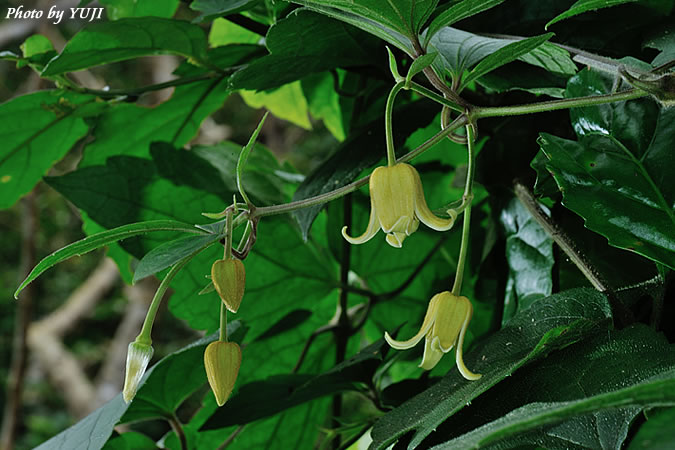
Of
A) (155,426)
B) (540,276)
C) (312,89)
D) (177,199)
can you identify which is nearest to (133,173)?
(177,199)

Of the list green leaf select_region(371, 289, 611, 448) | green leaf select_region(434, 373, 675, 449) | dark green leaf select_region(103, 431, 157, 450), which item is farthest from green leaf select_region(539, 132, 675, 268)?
dark green leaf select_region(103, 431, 157, 450)

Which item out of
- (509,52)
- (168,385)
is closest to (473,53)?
(509,52)

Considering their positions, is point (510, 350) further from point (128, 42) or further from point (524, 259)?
point (128, 42)

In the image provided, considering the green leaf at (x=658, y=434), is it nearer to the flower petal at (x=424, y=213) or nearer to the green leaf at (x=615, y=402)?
the green leaf at (x=615, y=402)

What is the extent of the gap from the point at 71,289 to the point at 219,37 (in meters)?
4.47

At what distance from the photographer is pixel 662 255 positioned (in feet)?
0.84

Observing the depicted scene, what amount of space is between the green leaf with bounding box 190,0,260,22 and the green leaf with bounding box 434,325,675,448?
0.64ft

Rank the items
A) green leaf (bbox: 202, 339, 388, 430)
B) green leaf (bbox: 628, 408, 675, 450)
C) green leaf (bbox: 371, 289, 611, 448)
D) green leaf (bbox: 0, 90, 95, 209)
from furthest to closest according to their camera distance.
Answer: green leaf (bbox: 0, 90, 95, 209) → green leaf (bbox: 202, 339, 388, 430) → green leaf (bbox: 371, 289, 611, 448) → green leaf (bbox: 628, 408, 675, 450)

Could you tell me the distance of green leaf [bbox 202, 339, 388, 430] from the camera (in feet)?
1.10

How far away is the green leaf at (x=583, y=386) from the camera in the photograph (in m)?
0.20

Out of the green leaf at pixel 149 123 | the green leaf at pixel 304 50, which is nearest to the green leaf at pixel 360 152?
the green leaf at pixel 304 50

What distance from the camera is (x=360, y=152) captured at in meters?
0.34

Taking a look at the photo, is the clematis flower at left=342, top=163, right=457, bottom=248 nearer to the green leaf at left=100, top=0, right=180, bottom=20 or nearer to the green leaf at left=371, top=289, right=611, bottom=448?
the green leaf at left=371, top=289, right=611, bottom=448

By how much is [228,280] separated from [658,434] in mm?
151
